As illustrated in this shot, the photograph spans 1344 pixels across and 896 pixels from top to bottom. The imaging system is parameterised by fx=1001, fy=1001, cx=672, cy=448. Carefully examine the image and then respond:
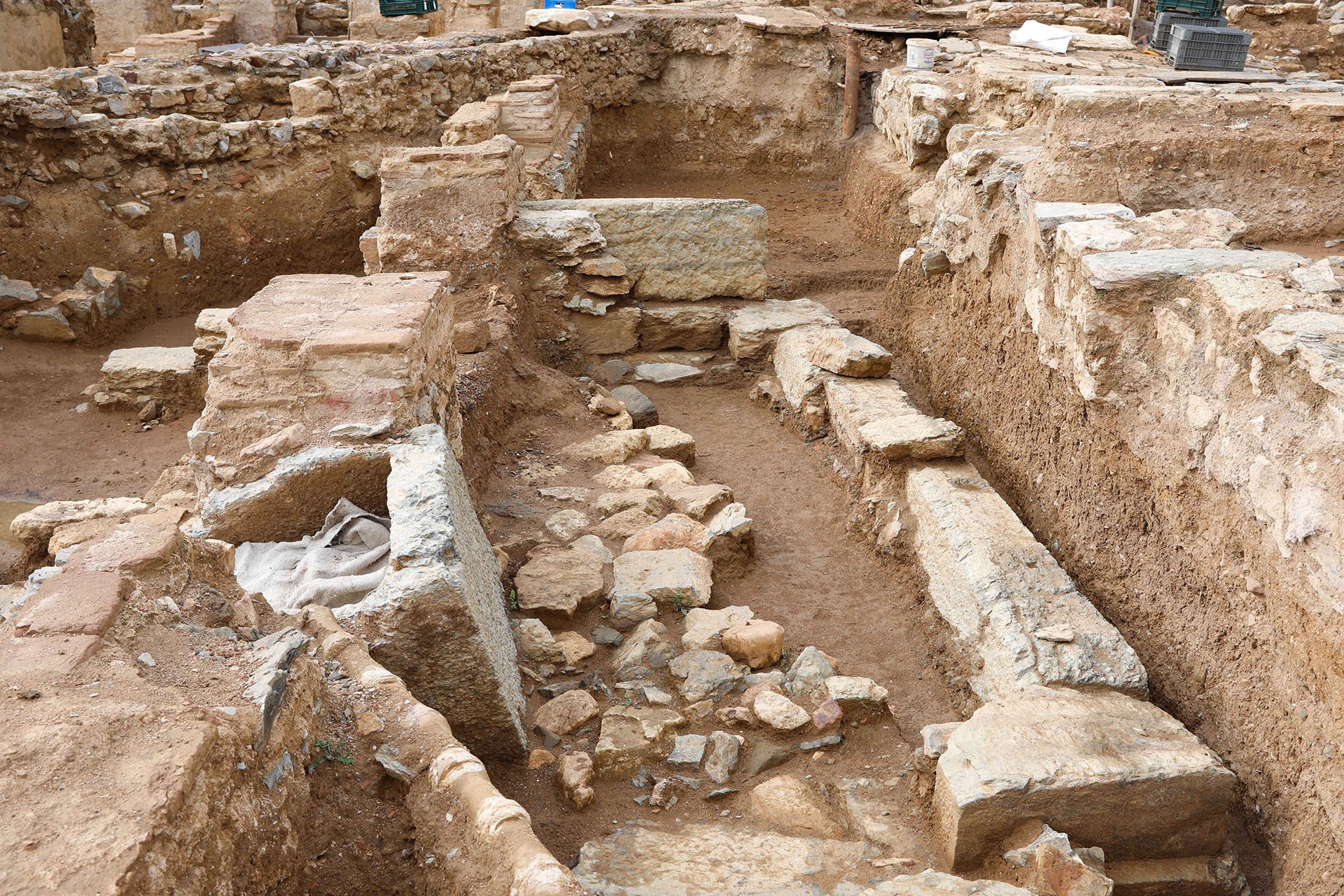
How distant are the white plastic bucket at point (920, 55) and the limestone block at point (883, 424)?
185 inches

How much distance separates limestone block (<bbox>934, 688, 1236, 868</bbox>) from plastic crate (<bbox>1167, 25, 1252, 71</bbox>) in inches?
244

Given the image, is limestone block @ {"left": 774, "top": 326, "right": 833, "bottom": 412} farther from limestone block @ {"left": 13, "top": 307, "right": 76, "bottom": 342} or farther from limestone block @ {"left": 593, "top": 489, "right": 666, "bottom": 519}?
limestone block @ {"left": 13, "top": 307, "right": 76, "bottom": 342}

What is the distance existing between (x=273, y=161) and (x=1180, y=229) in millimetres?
6668

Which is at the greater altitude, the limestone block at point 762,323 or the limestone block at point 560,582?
the limestone block at point 762,323

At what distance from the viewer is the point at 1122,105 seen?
4992mm

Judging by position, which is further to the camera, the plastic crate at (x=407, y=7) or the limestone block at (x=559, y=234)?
→ the plastic crate at (x=407, y=7)

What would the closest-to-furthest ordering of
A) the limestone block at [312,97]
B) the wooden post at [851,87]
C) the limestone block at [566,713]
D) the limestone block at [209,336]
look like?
1. the limestone block at [566,713]
2. the limestone block at [209,336]
3. the limestone block at [312,97]
4. the wooden post at [851,87]

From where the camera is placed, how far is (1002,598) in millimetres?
3484

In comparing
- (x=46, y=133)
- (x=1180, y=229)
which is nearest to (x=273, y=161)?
(x=46, y=133)

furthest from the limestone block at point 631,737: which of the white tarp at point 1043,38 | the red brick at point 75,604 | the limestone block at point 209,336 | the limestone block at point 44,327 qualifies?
the white tarp at point 1043,38

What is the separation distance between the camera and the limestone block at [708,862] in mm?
2572

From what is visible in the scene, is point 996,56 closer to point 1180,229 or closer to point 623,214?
point 623,214

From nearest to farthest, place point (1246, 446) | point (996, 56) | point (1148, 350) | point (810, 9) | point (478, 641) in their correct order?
1. point (478, 641)
2. point (1246, 446)
3. point (1148, 350)
4. point (996, 56)
5. point (810, 9)

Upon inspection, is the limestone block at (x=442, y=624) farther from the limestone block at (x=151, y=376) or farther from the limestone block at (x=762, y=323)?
the limestone block at (x=151, y=376)
